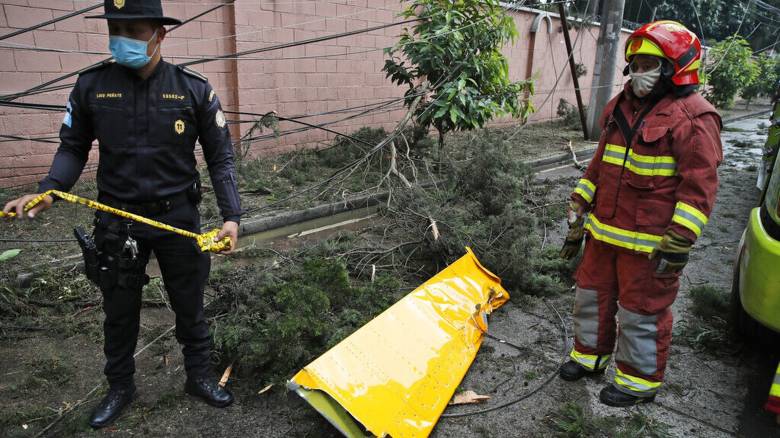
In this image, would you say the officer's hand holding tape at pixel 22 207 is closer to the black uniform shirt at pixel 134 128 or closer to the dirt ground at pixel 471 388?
the black uniform shirt at pixel 134 128

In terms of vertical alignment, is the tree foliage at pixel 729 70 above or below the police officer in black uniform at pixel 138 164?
above

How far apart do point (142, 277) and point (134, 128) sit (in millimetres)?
708

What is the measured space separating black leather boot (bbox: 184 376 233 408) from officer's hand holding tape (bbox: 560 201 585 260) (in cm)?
205

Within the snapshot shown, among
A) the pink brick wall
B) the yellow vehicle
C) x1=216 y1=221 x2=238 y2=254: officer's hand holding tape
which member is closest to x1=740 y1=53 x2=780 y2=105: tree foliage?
the pink brick wall

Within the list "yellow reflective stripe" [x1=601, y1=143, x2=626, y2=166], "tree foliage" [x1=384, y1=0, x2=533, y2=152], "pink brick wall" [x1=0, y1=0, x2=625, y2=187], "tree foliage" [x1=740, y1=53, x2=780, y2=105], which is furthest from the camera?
"tree foliage" [x1=740, y1=53, x2=780, y2=105]

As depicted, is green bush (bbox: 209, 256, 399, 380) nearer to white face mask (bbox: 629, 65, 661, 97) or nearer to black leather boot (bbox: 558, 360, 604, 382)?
black leather boot (bbox: 558, 360, 604, 382)

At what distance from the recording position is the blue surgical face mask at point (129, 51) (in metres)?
2.15

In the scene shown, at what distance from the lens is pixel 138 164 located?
2.26m

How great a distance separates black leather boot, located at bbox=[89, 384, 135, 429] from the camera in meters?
2.44

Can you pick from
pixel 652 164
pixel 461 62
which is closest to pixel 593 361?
pixel 652 164

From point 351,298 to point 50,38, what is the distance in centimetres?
483

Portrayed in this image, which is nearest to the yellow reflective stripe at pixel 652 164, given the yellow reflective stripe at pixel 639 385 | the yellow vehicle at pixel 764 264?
the yellow vehicle at pixel 764 264

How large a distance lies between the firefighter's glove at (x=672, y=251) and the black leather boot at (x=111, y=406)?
8.82 ft

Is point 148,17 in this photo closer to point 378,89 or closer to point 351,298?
point 351,298
